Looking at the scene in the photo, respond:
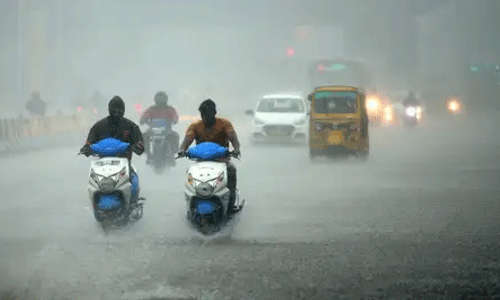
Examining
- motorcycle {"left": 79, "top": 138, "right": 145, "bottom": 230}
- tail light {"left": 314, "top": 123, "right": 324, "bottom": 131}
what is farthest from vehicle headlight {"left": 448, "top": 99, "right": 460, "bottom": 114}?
motorcycle {"left": 79, "top": 138, "right": 145, "bottom": 230}

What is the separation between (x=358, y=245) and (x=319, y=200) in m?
5.28

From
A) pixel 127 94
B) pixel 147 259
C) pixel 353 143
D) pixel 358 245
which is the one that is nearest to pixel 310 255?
pixel 358 245

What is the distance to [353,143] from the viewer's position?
24547mm

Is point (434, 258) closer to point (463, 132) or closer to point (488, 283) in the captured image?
point (488, 283)

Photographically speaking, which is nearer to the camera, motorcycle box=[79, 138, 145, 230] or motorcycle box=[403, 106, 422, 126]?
motorcycle box=[79, 138, 145, 230]

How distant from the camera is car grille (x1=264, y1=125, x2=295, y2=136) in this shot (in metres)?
31.1

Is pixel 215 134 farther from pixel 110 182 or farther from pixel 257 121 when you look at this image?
pixel 257 121

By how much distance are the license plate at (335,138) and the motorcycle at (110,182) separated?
42.7 feet

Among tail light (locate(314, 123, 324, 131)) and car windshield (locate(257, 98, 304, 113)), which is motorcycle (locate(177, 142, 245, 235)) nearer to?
tail light (locate(314, 123, 324, 131))

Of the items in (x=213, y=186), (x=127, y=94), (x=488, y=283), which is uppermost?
(x=127, y=94)

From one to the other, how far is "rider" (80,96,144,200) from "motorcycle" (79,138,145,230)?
0.23m

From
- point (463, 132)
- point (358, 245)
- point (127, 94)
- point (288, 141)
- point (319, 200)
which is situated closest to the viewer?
point (358, 245)

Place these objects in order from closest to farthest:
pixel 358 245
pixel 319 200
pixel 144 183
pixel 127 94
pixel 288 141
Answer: pixel 358 245 < pixel 319 200 < pixel 144 183 < pixel 288 141 < pixel 127 94

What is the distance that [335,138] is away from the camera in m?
24.6
